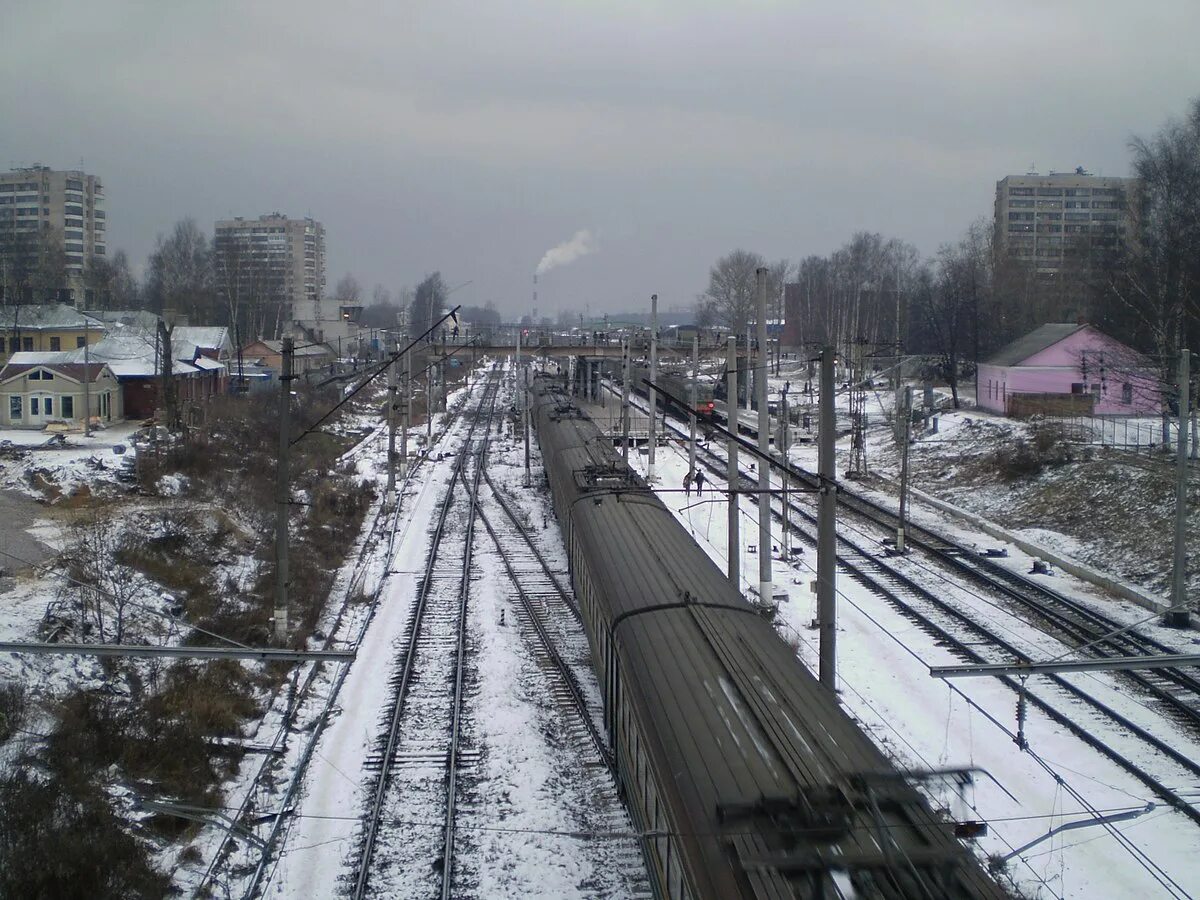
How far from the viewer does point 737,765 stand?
550cm

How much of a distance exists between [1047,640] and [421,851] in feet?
30.4

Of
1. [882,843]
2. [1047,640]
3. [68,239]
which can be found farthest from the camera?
[68,239]

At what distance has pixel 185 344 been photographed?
40.3 meters

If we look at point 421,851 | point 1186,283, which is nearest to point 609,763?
point 421,851

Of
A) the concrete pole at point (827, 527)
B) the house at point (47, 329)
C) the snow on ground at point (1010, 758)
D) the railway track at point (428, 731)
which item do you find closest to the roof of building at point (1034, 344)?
the snow on ground at point (1010, 758)

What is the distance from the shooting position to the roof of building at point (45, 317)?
43281 mm

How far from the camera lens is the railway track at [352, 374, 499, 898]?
323 inches

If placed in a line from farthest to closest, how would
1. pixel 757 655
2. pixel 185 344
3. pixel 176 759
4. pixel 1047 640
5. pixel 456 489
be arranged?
pixel 185 344, pixel 456 489, pixel 1047 640, pixel 176 759, pixel 757 655

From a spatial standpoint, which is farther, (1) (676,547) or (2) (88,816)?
(1) (676,547)

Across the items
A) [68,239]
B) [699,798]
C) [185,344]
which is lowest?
[699,798]

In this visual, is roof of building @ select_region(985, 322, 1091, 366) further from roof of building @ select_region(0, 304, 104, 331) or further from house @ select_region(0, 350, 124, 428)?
roof of building @ select_region(0, 304, 104, 331)

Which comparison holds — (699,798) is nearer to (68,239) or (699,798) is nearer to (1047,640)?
(1047,640)

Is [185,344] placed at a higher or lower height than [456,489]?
higher

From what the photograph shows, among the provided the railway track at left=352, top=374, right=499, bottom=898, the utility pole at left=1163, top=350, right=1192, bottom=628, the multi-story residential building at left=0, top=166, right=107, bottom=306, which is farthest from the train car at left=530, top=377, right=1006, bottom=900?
the multi-story residential building at left=0, top=166, right=107, bottom=306
